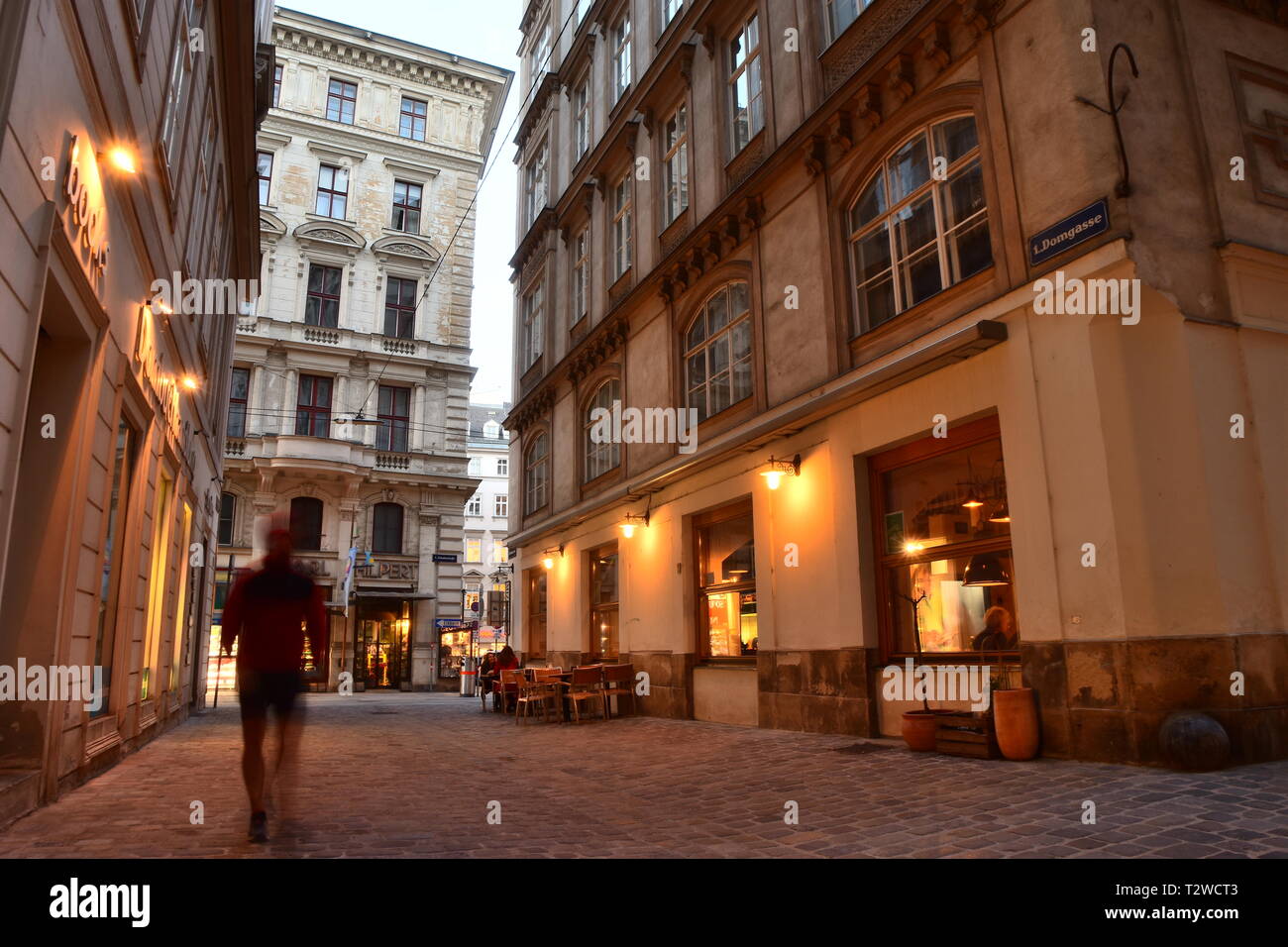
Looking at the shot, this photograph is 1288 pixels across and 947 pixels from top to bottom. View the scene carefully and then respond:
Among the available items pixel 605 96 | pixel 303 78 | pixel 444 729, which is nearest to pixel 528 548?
pixel 444 729

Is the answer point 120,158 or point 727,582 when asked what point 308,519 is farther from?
point 120,158

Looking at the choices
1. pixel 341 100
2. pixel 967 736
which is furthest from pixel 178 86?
pixel 341 100

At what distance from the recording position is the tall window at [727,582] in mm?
13172

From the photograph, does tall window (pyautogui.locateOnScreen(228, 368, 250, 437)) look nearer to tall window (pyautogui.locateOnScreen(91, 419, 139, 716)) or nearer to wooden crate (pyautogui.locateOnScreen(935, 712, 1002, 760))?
tall window (pyautogui.locateOnScreen(91, 419, 139, 716))

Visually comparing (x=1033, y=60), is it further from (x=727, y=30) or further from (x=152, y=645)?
(x=152, y=645)

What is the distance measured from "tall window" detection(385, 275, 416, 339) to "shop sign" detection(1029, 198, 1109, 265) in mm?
30621

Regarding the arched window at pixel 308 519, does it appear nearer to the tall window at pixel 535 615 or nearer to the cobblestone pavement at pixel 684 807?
the tall window at pixel 535 615

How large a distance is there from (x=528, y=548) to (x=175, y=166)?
14.9 m

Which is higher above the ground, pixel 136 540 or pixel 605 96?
pixel 605 96

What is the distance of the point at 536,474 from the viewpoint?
23406 mm

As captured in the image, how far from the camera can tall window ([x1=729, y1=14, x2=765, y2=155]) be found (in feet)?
46.1

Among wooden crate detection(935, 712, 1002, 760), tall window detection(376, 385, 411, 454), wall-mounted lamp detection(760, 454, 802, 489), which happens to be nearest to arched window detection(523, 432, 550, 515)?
wall-mounted lamp detection(760, 454, 802, 489)

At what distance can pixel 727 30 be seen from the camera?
15.1m

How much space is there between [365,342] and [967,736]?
31.0 m
